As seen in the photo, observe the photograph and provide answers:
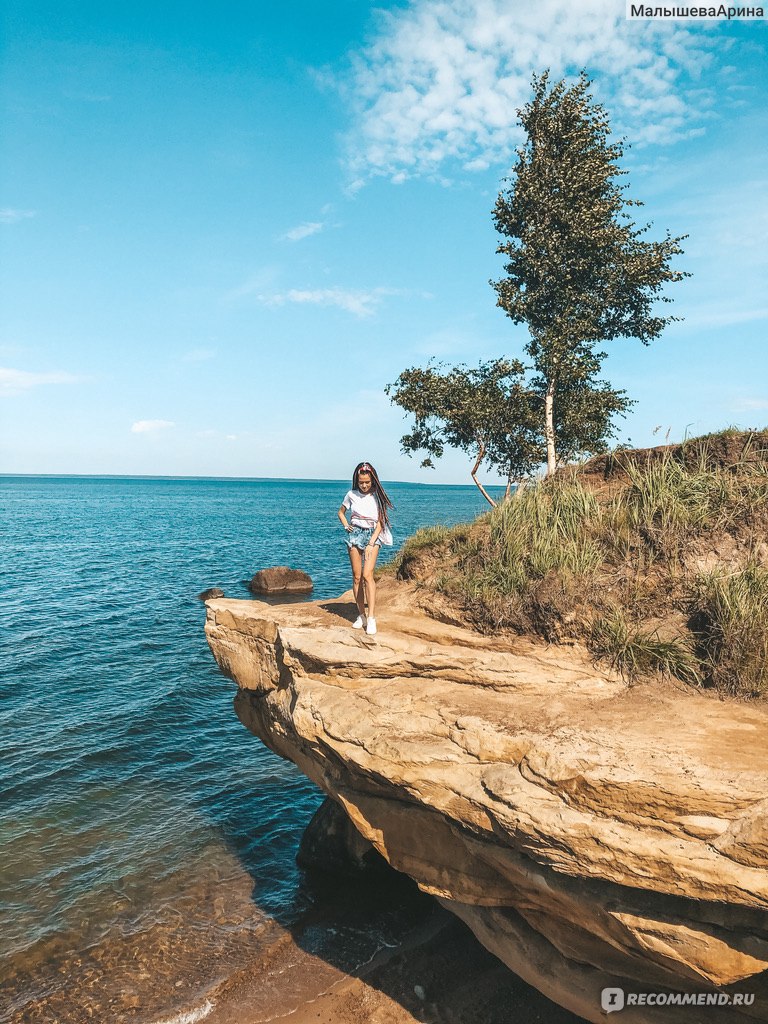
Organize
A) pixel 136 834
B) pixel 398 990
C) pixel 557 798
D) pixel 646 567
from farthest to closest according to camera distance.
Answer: pixel 136 834, pixel 646 567, pixel 398 990, pixel 557 798

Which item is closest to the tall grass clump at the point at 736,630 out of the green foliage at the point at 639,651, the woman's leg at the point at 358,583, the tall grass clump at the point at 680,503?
the green foliage at the point at 639,651

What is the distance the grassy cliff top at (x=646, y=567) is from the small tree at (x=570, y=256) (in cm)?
799

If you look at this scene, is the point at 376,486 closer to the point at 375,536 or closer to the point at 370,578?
the point at 375,536

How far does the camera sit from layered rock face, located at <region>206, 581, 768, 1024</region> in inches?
202

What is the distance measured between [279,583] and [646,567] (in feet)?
95.0

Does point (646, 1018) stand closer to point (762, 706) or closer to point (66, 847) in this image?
point (762, 706)

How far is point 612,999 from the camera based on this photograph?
6.29m

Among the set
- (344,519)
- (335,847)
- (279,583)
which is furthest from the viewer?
(279,583)

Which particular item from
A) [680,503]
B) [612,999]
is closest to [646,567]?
[680,503]

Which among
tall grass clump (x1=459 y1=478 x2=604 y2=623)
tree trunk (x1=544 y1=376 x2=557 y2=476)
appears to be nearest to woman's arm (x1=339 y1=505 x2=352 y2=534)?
tall grass clump (x1=459 y1=478 x2=604 y2=623)

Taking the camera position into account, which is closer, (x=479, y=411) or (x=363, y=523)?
(x=363, y=523)

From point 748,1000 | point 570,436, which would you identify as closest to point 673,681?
point 748,1000

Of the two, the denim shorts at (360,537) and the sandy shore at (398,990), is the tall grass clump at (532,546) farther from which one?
the sandy shore at (398,990)

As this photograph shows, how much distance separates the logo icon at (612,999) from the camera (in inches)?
246
